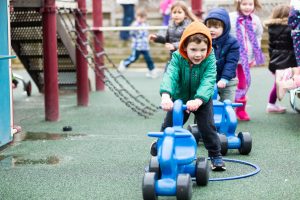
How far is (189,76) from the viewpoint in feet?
16.2

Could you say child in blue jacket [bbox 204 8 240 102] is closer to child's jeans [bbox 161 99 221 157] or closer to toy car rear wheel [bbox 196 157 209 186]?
child's jeans [bbox 161 99 221 157]

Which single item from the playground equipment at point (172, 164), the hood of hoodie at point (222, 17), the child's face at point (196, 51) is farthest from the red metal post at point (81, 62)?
the playground equipment at point (172, 164)

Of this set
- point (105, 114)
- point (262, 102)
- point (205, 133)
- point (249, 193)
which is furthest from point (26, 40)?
point (249, 193)

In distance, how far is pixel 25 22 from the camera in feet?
29.8

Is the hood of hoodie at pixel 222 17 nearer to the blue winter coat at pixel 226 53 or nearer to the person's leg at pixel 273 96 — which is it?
the blue winter coat at pixel 226 53

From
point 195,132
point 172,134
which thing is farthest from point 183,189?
point 195,132

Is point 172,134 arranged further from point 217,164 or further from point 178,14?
point 178,14

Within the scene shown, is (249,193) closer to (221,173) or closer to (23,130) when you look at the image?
(221,173)

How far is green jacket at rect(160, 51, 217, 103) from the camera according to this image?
15.8 feet

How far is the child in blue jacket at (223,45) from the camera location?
21.7ft

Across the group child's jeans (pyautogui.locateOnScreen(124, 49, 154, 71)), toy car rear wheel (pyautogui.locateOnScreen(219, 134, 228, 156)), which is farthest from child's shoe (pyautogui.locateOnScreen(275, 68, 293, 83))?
child's jeans (pyautogui.locateOnScreen(124, 49, 154, 71))

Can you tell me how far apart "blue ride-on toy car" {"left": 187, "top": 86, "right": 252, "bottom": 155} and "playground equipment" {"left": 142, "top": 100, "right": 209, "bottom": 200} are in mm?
1322

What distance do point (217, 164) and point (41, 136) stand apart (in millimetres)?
2590

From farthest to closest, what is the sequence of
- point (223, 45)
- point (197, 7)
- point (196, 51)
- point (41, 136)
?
point (197, 7)
point (41, 136)
point (223, 45)
point (196, 51)
